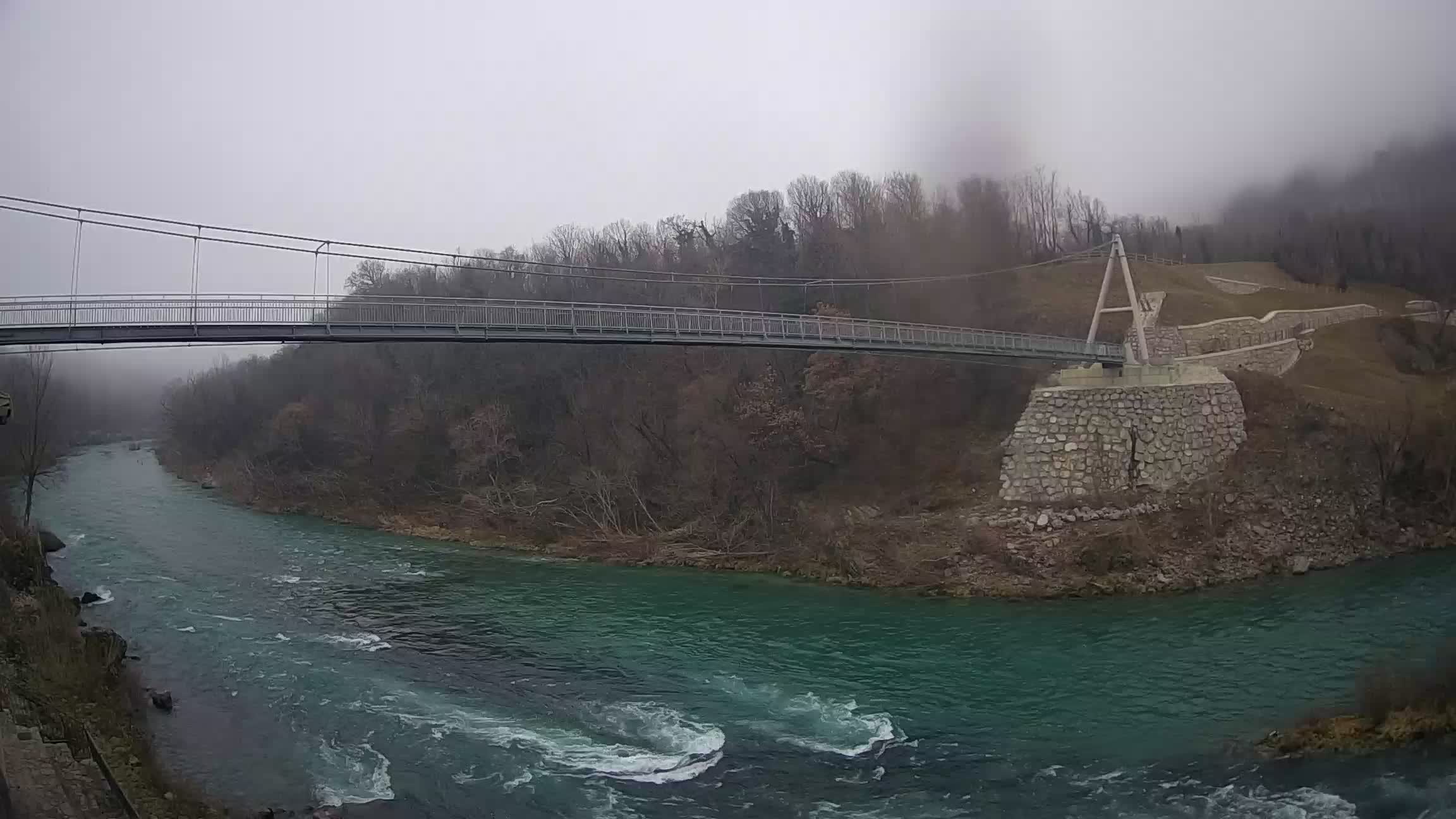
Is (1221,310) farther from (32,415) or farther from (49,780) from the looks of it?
(32,415)

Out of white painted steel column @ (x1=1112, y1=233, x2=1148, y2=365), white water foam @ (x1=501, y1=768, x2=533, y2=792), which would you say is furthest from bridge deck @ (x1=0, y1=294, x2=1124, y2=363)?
white water foam @ (x1=501, y1=768, x2=533, y2=792)

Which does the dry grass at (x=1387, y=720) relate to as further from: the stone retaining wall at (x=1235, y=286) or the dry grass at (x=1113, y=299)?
the stone retaining wall at (x=1235, y=286)

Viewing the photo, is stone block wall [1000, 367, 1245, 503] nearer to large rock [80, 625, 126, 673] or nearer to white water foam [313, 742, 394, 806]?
white water foam [313, 742, 394, 806]

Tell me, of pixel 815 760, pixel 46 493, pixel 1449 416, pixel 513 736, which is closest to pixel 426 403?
pixel 46 493

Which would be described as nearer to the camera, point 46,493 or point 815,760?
point 815,760

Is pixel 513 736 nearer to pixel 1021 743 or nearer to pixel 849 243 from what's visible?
pixel 1021 743

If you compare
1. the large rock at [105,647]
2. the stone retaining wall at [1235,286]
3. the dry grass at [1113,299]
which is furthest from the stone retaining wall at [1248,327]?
the large rock at [105,647]
